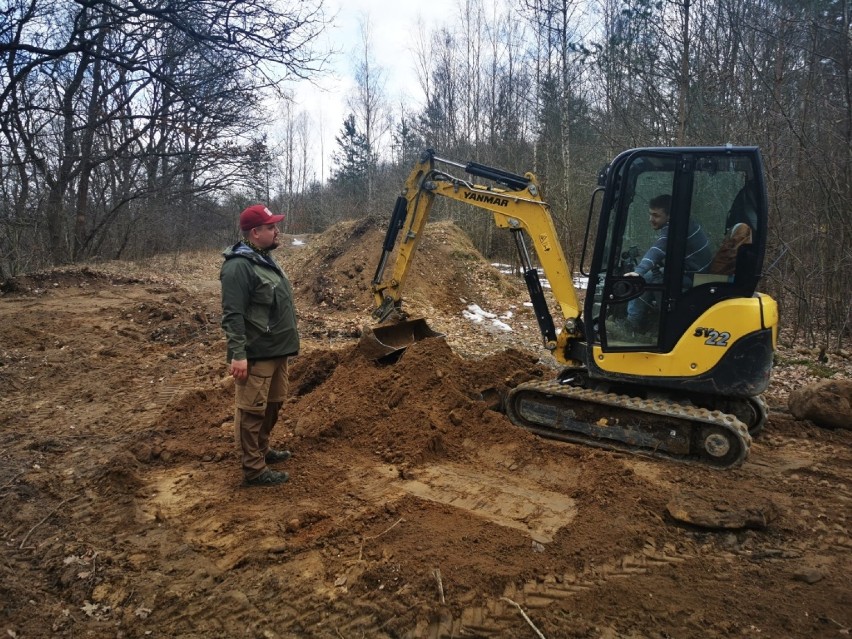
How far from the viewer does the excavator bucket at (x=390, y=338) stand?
6113 mm

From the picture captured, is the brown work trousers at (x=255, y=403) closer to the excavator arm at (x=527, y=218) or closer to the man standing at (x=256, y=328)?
the man standing at (x=256, y=328)

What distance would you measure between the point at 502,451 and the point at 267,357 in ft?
6.83

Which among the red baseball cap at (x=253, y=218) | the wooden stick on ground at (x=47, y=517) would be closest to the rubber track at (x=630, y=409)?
the red baseball cap at (x=253, y=218)

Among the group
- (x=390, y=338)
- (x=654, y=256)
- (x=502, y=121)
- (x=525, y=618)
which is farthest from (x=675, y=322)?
(x=502, y=121)

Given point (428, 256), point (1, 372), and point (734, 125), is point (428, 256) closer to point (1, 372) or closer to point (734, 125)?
point (734, 125)

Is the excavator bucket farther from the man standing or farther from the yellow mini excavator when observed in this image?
the man standing

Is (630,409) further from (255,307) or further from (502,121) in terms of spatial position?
(502,121)

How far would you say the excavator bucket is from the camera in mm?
A: 6113

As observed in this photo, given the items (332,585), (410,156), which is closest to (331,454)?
(332,585)

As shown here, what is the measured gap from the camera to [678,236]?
4.58m

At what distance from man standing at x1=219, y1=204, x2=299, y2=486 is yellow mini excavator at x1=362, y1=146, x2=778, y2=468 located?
2.26 meters

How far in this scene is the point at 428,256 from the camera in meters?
14.7

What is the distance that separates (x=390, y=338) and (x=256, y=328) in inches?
113

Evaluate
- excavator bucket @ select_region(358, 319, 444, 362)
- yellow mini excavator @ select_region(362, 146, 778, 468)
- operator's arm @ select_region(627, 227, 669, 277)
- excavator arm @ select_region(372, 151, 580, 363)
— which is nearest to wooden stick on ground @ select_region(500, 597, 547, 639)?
yellow mini excavator @ select_region(362, 146, 778, 468)
